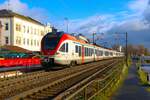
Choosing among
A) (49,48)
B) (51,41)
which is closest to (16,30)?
(51,41)

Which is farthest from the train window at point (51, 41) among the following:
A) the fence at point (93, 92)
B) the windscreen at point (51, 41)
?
the fence at point (93, 92)

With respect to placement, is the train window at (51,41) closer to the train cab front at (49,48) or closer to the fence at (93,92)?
the train cab front at (49,48)

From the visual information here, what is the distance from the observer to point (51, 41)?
1259 inches

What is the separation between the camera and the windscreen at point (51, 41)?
3154 cm

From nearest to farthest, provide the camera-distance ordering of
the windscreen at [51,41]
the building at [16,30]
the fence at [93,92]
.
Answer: the fence at [93,92]
the windscreen at [51,41]
the building at [16,30]

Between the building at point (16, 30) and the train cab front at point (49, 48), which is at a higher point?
the building at point (16, 30)

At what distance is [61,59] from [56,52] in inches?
41.4

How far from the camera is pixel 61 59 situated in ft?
105

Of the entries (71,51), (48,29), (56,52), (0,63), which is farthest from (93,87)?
(48,29)

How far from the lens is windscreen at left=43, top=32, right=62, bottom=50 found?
3154 cm

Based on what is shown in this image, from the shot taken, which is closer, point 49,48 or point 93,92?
point 93,92

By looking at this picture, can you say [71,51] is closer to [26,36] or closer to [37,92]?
[37,92]

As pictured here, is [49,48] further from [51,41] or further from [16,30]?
[16,30]

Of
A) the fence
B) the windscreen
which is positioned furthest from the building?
the fence
